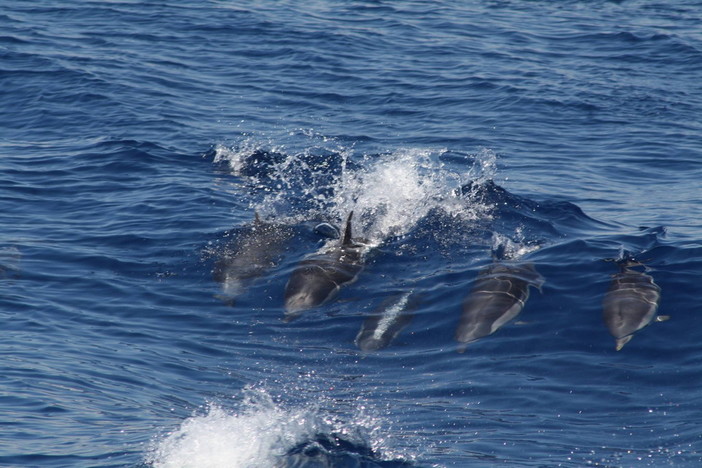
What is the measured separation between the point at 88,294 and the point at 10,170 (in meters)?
6.32

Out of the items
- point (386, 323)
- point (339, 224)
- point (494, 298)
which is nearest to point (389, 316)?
point (386, 323)

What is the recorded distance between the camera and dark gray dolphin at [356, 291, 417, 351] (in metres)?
11.2

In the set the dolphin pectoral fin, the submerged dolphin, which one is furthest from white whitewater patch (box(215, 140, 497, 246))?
the dolphin pectoral fin

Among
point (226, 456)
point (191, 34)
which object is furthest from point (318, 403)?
point (191, 34)

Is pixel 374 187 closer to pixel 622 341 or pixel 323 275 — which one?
pixel 323 275

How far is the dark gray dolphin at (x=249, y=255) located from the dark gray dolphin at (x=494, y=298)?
3062 mm

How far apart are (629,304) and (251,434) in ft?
16.9

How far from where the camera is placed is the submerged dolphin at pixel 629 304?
10891 millimetres

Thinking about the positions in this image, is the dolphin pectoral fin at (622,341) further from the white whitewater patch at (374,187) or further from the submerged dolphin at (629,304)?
the white whitewater patch at (374,187)

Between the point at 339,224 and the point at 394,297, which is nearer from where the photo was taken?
the point at 394,297

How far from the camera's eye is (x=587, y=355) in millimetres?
10539

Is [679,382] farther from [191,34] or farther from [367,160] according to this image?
[191,34]

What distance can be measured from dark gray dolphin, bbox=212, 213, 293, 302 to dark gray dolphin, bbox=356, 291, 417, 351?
6.63ft

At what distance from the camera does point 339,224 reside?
1516cm
